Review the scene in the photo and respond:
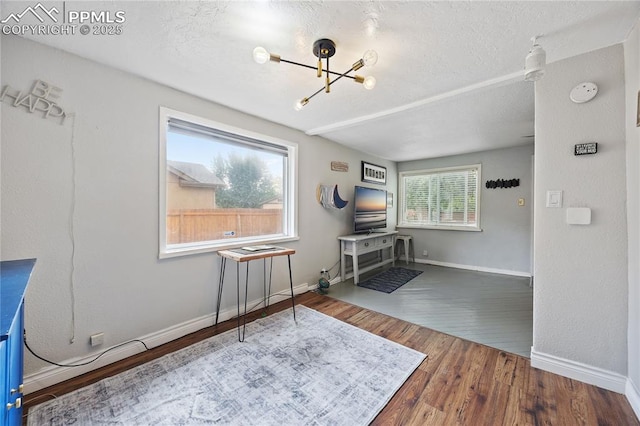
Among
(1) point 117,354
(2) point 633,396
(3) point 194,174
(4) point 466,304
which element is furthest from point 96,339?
(4) point 466,304

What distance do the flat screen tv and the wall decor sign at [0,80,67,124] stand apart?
3461 mm

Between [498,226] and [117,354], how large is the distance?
5498 mm

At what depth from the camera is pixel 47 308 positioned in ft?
5.51

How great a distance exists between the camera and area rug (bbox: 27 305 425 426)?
56.2 inches

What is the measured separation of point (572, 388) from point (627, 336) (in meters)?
0.47

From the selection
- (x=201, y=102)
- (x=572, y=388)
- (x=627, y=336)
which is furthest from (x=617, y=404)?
Result: (x=201, y=102)

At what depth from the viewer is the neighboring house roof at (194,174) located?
7.90 feet

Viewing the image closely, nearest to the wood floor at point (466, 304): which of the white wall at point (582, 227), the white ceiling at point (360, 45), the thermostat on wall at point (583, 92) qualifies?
the white wall at point (582, 227)

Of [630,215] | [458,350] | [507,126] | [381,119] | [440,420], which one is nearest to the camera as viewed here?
[440,420]

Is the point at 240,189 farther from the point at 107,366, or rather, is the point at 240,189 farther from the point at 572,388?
the point at 572,388

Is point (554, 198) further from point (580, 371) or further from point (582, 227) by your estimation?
point (580, 371)

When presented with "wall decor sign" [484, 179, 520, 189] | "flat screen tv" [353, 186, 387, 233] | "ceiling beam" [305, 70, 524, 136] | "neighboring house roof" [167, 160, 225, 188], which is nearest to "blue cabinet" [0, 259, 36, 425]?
"neighboring house roof" [167, 160, 225, 188]

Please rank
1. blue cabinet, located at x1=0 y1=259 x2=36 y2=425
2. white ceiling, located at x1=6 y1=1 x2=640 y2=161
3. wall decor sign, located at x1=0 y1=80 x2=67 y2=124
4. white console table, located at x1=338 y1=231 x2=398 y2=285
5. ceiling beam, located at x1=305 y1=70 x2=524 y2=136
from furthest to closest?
white console table, located at x1=338 y1=231 x2=398 y2=285 → ceiling beam, located at x1=305 y1=70 x2=524 y2=136 → wall decor sign, located at x1=0 y1=80 x2=67 y2=124 → white ceiling, located at x1=6 y1=1 x2=640 y2=161 → blue cabinet, located at x1=0 y1=259 x2=36 y2=425

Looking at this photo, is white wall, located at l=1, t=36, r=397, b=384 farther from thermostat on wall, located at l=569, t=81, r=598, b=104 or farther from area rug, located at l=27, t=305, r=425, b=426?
thermostat on wall, located at l=569, t=81, r=598, b=104
